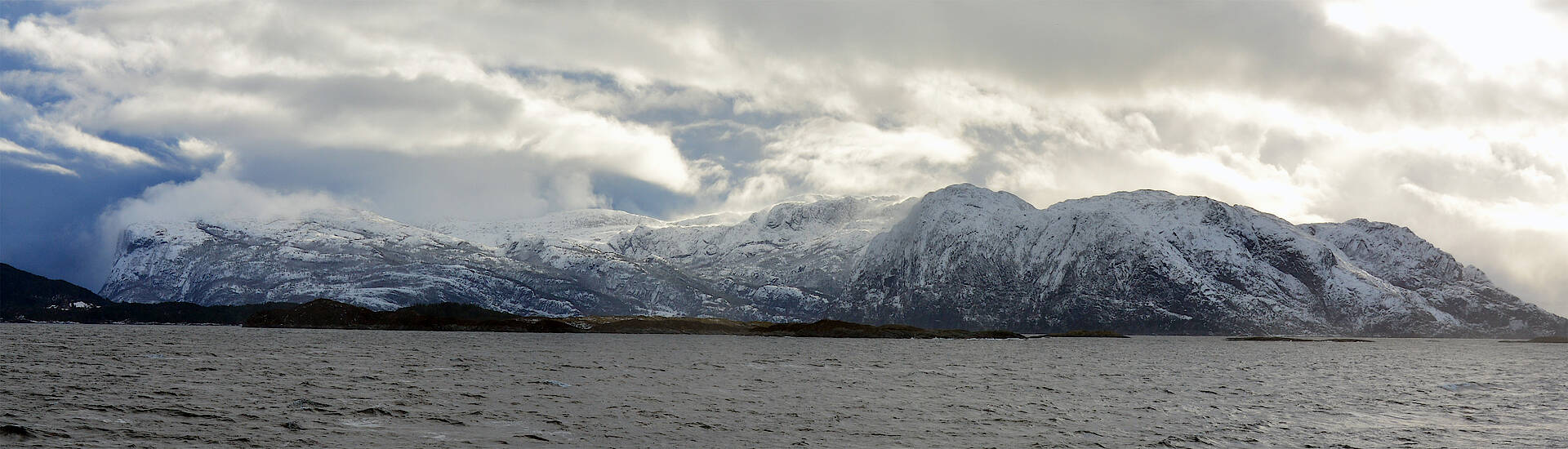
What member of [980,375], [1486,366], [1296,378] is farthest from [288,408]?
[1486,366]

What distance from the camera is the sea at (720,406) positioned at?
5062cm

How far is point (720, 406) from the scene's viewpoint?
69375mm

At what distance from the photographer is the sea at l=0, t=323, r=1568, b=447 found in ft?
166

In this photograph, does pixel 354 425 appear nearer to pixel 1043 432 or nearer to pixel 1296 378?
pixel 1043 432

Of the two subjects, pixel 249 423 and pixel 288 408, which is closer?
pixel 249 423

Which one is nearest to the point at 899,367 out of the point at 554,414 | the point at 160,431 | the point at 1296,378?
the point at 1296,378

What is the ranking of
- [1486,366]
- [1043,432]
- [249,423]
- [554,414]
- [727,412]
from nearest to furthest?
[249,423] < [1043,432] < [554,414] < [727,412] < [1486,366]

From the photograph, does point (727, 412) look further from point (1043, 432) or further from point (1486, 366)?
point (1486, 366)

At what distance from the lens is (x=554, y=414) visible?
198ft

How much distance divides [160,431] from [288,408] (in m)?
12.2

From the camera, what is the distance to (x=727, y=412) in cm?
6481

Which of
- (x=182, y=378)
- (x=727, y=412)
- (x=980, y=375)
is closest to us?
(x=727, y=412)

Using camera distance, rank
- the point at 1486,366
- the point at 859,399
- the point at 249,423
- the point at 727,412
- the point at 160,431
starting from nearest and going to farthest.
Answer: the point at 160,431 < the point at 249,423 < the point at 727,412 < the point at 859,399 < the point at 1486,366

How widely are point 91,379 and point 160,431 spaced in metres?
39.6
